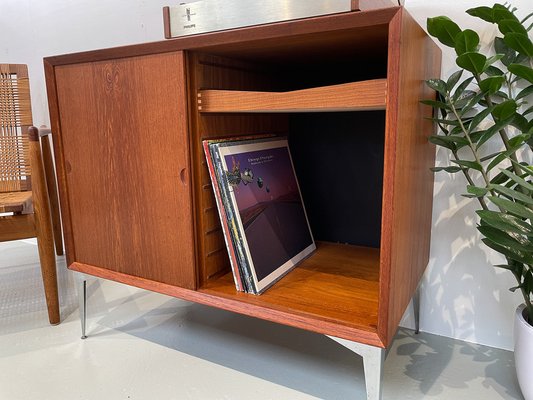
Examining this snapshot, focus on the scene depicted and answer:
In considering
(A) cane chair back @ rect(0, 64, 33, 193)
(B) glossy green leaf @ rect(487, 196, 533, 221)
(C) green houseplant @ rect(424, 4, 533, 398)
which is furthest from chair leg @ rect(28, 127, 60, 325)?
(B) glossy green leaf @ rect(487, 196, 533, 221)

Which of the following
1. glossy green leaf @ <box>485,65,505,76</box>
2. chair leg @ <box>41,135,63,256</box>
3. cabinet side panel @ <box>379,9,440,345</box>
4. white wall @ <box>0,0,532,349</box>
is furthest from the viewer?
chair leg @ <box>41,135,63,256</box>

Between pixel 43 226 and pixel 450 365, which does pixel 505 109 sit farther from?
pixel 43 226

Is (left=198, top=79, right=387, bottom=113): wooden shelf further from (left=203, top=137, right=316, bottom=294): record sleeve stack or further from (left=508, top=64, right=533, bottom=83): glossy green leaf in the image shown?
(left=508, top=64, right=533, bottom=83): glossy green leaf

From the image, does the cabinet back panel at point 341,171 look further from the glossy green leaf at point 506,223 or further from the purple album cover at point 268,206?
the glossy green leaf at point 506,223

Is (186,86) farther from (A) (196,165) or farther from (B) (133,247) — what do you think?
(B) (133,247)

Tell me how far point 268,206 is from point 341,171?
282 millimetres

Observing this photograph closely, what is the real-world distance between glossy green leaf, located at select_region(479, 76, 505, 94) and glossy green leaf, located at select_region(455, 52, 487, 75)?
23 millimetres

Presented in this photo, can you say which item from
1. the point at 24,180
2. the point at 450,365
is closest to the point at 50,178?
the point at 24,180

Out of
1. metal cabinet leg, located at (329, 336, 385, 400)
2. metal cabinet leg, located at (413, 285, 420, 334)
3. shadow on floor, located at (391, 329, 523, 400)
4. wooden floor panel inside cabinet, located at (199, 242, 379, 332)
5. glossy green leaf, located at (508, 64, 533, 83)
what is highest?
glossy green leaf, located at (508, 64, 533, 83)

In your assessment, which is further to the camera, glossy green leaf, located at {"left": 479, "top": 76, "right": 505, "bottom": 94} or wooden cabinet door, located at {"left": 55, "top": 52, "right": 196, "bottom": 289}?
wooden cabinet door, located at {"left": 55, "top": 52, "right": 196, "bottom": 289}

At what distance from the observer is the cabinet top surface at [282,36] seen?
2.11ft

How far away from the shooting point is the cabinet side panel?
63 centimetres

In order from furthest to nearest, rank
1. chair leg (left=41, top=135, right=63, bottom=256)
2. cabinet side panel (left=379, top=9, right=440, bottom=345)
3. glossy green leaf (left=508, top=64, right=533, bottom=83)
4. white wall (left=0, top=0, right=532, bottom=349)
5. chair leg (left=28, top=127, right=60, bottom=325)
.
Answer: chair leg (left=41, top=135, right=63, bottom=256) → chair leg (left=28, top=127, right=60, bottom=325) → white wall (left=0, top=0, right=532, bottom=349) → glossy green leaf (left=508, top=64, right=533, bottom=83) → cabinet side panel (left=379, top=9, right=440, bottom=345)

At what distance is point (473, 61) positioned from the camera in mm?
728
